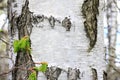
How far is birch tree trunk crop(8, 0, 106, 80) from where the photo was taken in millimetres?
1273

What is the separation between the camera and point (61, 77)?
1277mm

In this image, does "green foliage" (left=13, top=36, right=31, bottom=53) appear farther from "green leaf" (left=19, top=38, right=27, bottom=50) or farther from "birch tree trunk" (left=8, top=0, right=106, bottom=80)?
"birch tree trunk" (left=8, top=0, right=106, bottom=80)

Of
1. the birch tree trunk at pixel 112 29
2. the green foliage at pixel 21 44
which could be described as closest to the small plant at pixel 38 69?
the green foliage at pixel 21 44

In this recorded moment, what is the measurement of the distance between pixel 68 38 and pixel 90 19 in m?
0.10

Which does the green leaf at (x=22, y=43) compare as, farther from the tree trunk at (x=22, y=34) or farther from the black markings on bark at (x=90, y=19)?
the black markings on bark at (x=90, y=19)

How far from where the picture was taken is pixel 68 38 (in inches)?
50.3

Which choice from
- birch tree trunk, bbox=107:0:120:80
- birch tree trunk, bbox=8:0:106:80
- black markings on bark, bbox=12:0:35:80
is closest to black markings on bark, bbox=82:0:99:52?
birch tree trunk, bbox=8:0:106:80

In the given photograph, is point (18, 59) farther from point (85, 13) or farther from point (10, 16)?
point (85, 13)

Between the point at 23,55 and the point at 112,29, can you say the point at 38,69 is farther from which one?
the point at 112,29

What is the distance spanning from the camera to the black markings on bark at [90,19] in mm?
1286

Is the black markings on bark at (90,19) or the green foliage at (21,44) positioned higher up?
the black markings on bark at (90,19)

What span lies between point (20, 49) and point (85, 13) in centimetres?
27

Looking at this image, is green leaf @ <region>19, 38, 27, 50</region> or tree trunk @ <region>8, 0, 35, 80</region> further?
tree trunk @ <region>8, 0, 35, 80</region>

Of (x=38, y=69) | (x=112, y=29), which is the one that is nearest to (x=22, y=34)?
(x=38, y=69)
